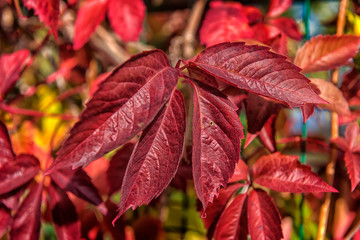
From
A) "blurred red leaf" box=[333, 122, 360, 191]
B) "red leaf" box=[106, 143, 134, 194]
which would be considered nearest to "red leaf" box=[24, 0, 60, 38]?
"red leaf" box=[106, 143, 134, 194]

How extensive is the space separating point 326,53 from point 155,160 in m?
0.34

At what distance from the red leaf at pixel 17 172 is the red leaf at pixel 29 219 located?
0.03 meters

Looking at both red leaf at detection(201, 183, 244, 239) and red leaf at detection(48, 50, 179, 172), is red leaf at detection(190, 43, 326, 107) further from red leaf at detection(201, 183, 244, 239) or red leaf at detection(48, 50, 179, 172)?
red leaf at detection(201, 183, 244, 239)

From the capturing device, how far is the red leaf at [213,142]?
0.37 m

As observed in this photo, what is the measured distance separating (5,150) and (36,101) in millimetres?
882

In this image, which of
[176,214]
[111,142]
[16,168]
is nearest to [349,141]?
[111,142]

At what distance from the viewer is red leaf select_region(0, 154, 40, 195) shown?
1.66 ft

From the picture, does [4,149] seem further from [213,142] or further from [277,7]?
[277,7]

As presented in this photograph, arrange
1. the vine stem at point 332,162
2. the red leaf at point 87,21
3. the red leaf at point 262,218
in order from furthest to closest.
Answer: the red leaf at point 87,21 → the vine stem at point 332,162 → the red leaf at point 262,218

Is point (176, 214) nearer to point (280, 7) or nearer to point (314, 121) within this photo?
point (314, 121)

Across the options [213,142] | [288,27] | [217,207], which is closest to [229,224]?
[217,207]

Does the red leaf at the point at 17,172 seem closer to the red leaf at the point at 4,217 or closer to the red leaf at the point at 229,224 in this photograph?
the red leaf at the point at 4,217

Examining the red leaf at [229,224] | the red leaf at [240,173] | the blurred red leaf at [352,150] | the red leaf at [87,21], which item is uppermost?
the red leaf at [87,21]

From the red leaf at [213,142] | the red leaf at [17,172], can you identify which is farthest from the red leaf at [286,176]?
the red leaf at [17,172]
